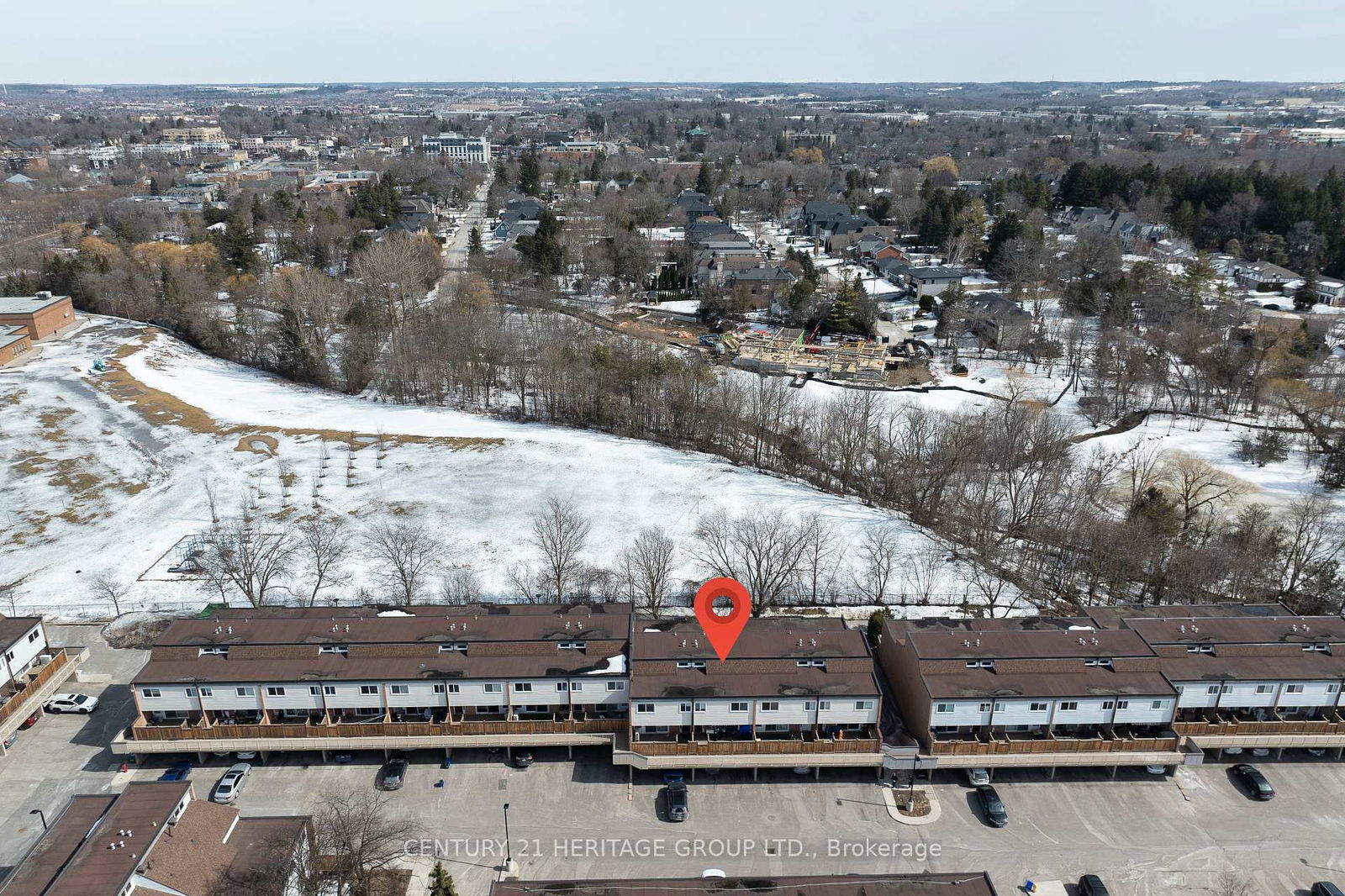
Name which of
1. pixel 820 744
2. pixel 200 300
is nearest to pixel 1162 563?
pixel 820 744

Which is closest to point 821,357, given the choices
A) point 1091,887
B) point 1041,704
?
point 1041,704

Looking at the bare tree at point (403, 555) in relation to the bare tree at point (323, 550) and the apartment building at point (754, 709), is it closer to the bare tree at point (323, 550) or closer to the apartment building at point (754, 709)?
the bare tree at point (323, 550)

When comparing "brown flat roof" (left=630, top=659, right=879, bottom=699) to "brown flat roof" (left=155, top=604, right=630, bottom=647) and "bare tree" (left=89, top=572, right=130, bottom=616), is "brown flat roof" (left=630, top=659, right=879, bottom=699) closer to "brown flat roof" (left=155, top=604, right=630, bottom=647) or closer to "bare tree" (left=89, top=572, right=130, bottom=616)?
"brown flat roof" (left=155, top=604, right=630, bottom=647)

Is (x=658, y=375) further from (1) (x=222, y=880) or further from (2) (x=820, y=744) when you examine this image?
(1) (x=222, y=880)

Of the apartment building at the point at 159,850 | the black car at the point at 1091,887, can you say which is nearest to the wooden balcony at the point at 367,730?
the apartment building at the point at 159,850

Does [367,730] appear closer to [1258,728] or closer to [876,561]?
[876,561]

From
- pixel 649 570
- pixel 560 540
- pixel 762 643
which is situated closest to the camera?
pixel 762 643

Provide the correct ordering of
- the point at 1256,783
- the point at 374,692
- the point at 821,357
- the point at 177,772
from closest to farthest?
the point at 1256,783
the point at 177,772
the point at 374,692
the point at 821,357
